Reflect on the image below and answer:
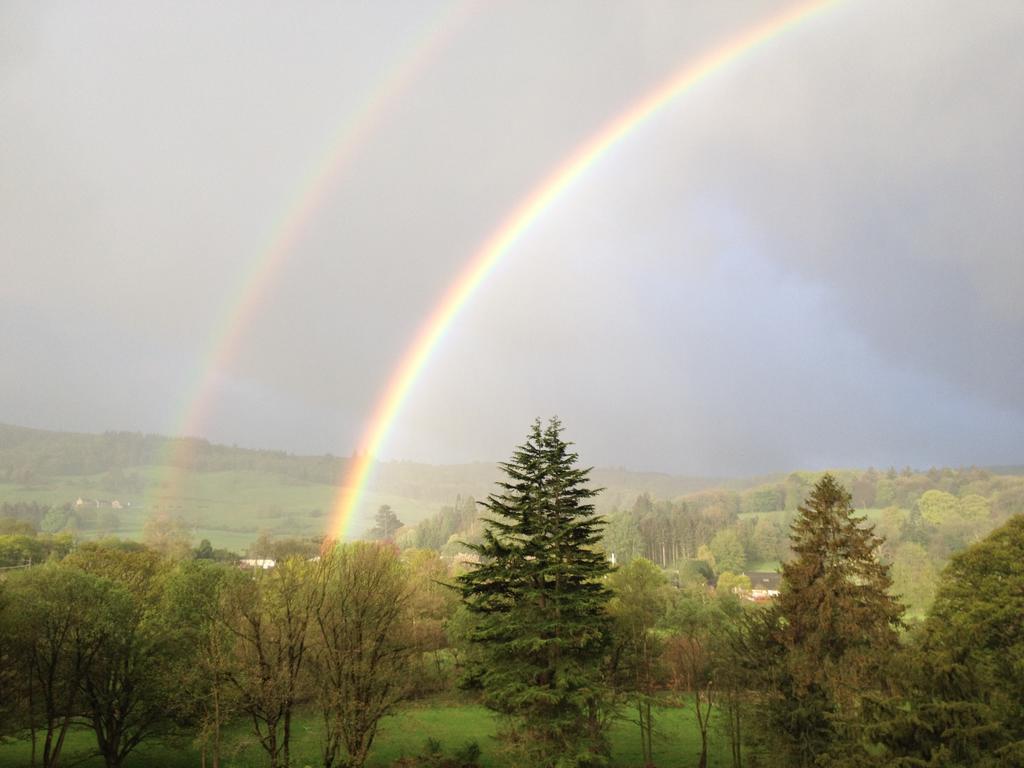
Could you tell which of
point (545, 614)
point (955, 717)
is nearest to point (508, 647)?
point (545, 614)

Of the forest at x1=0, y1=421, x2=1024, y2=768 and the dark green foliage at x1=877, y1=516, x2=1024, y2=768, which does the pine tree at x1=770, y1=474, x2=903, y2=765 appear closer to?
the forest at x1=0, y1=421, x2=1024, y2=768

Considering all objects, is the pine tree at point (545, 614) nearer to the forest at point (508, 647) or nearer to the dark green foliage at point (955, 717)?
the forest at point (508, 647)

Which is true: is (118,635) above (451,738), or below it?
above

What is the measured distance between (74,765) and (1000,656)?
43603 millimetres

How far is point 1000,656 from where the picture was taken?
27.4 meters

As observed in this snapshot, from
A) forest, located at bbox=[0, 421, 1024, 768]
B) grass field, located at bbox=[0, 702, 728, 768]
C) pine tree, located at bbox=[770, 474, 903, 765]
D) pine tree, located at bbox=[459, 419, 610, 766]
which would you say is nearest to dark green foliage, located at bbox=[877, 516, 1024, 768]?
forest, located at bbox=[0, 421, 1024, 768]

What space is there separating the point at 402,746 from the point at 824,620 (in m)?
24.1

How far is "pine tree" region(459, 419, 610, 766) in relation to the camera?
26.1 metres

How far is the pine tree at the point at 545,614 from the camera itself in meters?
26.1

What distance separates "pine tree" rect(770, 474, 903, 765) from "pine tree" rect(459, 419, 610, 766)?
7634 mm

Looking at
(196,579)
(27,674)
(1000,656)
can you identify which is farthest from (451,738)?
(1000,656)

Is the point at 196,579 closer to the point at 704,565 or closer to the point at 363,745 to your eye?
the point at 363,745

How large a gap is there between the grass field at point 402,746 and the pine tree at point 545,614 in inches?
116

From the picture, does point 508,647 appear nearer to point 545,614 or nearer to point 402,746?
point 545,614
